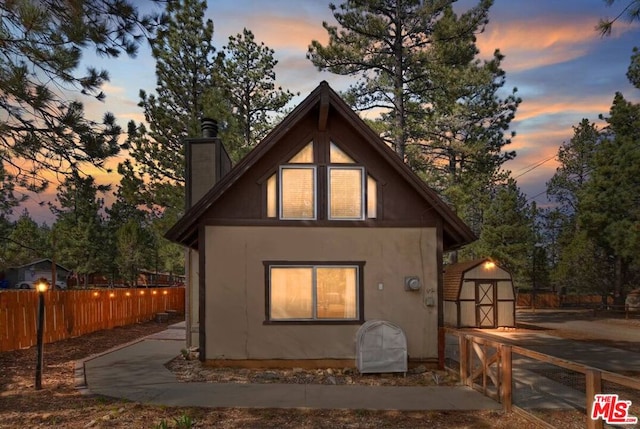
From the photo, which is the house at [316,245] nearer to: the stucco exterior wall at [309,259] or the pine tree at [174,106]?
the stucco exterior wall at [309,259]

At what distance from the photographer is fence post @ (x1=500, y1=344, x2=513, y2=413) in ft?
24.4

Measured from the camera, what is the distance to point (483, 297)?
23.1 meters

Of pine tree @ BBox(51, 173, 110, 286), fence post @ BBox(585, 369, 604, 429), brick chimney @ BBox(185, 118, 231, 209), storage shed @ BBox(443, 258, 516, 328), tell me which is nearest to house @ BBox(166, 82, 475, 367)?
brick chimney @ BBox(185, 118, 231, 209)

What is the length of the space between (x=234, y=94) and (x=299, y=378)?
27443 millimetres

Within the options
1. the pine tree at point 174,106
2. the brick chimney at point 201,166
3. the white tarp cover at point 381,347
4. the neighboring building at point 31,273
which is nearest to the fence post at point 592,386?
the white tarp cover at point 381,347

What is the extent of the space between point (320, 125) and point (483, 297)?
1570 centimetres

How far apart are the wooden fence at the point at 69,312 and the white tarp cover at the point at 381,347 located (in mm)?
9044

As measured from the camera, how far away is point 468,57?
2238 centimetres

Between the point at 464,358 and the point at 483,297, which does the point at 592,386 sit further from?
the point at 483,297

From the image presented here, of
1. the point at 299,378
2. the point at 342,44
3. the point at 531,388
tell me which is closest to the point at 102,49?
the point at 299,378

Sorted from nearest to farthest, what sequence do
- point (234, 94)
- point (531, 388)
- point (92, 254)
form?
1. point (531, 388)
2. point (234, 94)
3. point (92, 254)

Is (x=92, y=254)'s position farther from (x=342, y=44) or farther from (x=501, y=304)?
(x=501, y=304)

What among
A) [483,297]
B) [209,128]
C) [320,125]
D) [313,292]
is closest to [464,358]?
[313,292]

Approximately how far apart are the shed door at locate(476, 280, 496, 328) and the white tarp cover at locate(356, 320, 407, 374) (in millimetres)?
14201
